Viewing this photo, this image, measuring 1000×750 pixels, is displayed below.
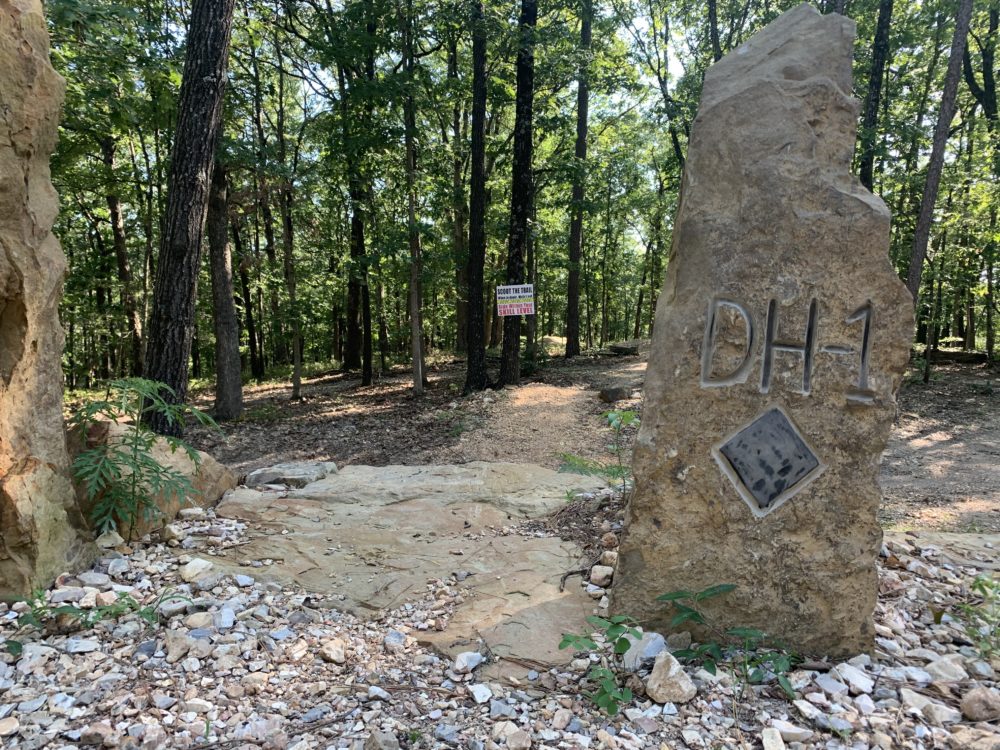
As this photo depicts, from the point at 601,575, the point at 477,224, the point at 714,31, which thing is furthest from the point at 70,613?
the point at 714,31

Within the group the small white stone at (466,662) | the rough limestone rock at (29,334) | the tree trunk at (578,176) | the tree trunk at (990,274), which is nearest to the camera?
the small white stone at (466,662)

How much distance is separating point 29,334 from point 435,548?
2.54 meters

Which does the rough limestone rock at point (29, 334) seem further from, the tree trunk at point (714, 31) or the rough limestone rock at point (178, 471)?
the tree trunk at point (714, 31)

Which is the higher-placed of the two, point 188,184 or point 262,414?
point 188,184

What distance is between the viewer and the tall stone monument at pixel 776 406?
2520 mm

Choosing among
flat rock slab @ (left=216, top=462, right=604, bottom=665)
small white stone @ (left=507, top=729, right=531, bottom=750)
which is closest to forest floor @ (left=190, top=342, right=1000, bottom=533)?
flat rock slab @ (left=216, top=462, right=604, bottom=665)

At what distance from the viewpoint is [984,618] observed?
2.64 meters

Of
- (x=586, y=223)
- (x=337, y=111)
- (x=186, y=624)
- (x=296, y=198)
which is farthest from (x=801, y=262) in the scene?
(x=586, y=223)

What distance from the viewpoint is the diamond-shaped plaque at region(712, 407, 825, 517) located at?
99.5 inches

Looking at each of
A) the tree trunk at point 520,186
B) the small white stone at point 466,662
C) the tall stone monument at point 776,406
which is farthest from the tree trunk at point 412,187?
the small white stone at point 466,662

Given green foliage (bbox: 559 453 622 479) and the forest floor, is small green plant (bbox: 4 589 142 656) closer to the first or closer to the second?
green foliage (bbox: 559 453 622 479)

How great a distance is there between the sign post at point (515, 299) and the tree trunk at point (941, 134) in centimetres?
585

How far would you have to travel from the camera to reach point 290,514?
4242 mm

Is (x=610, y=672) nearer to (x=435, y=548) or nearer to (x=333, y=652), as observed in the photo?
(x=333, y=652)
